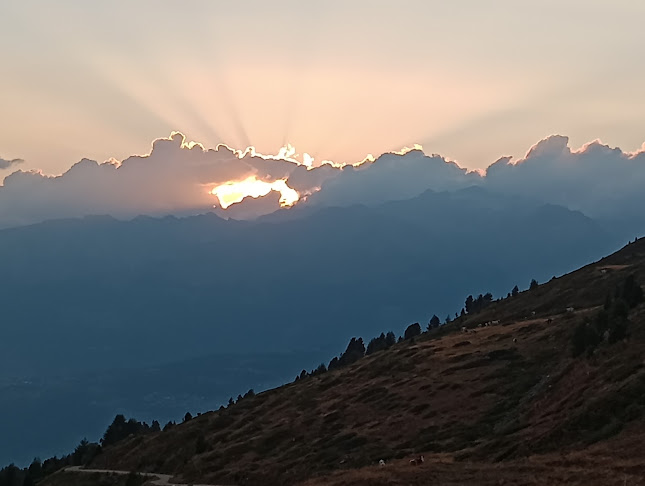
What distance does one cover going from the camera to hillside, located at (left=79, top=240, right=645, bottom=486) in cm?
4109

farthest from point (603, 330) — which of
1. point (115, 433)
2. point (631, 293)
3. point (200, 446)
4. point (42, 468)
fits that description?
point (115, 433)

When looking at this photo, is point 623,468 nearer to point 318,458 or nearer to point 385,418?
point 318,458

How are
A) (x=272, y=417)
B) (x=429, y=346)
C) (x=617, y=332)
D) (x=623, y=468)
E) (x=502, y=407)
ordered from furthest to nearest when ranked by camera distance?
1. (x=429, y=346)
2. (x=272, y=417)
3. (x=502, y=407)
4. (x=617, y=332)
5. (x=623, y=468)

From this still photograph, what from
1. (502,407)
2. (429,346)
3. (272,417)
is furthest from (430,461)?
(429,346)

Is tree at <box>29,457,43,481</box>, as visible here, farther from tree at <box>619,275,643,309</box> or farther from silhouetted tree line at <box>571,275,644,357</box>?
tree at <box>619,275,643,309</box>

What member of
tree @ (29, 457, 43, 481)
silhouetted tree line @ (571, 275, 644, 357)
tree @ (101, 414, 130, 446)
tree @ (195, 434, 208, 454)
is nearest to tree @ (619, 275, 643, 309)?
silhouetted tree line @ (571, 275, 644, 357)

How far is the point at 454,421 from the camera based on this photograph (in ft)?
225

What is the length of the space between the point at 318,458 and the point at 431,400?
16.4 meters

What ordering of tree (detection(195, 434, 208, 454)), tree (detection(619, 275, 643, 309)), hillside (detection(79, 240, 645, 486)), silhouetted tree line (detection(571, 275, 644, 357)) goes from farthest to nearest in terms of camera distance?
1. tree (detection(195, 434, 208, 454))
2. tree (detection(619, 275, 643, 309))
3. silhouetted tree line (detection(571, 275, 644, 357))
4. hillside (detection(79, 240, 645, 486))

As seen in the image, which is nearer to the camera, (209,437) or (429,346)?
(209,437)

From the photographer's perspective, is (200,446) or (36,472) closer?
(200,446)

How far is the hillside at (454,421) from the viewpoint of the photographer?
135 ft

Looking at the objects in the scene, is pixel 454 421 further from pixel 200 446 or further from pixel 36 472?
pixel 36 472

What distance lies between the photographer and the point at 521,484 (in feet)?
111
